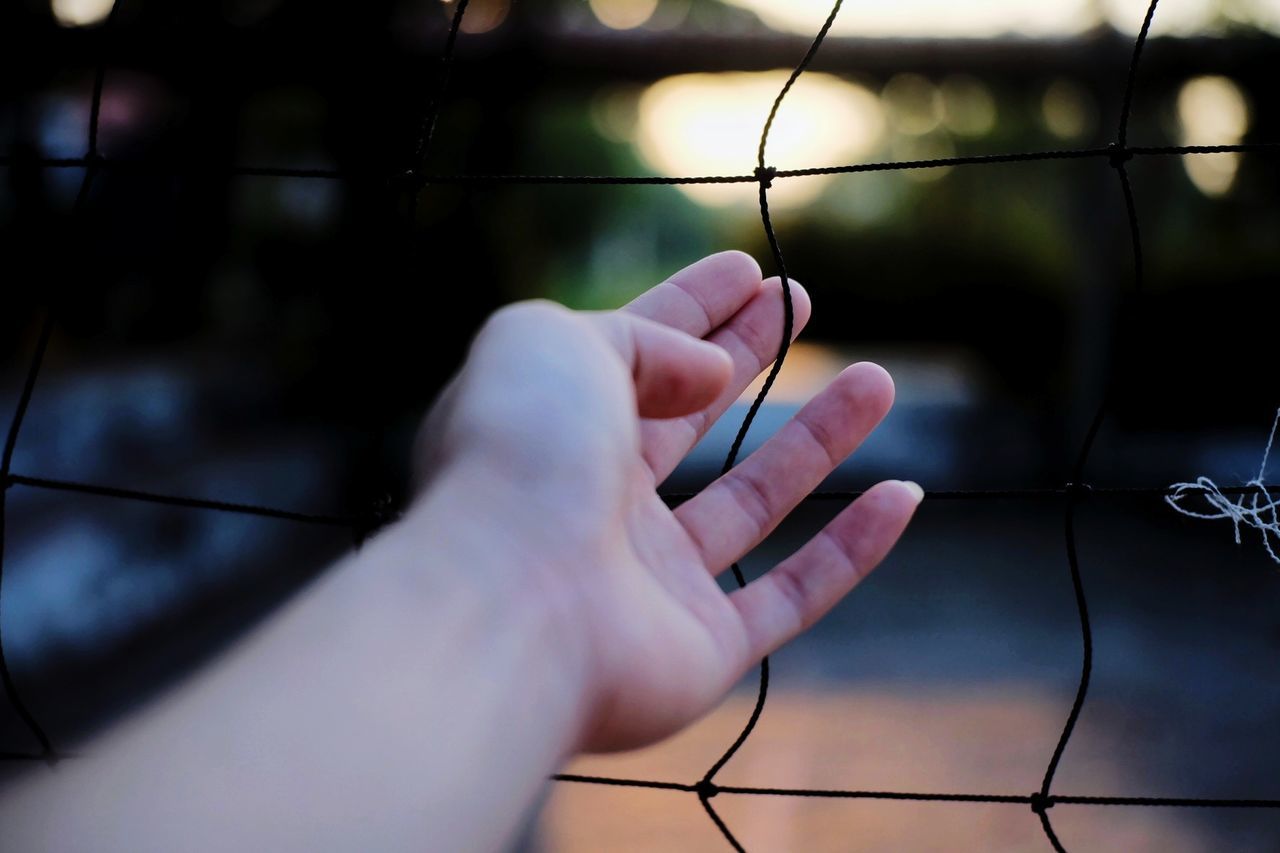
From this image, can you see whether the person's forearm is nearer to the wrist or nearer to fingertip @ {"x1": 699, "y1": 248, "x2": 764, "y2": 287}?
the wrist

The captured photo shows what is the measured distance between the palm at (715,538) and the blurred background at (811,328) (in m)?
0.16

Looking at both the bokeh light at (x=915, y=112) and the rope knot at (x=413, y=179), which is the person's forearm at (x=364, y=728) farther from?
the bokeh light at (x=915, y=112)

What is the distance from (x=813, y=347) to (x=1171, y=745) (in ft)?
16.7

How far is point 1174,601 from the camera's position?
291 centimetres

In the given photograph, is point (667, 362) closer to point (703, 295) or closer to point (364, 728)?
point (703, 295)

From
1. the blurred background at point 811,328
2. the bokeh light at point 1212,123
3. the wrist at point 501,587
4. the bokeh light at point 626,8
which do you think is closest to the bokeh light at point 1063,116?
the blurred background at point 811,328

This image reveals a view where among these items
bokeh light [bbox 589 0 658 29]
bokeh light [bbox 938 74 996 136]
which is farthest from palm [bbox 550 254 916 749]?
bokeh light [bbox 938 74 996 136]

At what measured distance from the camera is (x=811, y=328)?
5.98m

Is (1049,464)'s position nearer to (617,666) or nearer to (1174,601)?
(1174,601)

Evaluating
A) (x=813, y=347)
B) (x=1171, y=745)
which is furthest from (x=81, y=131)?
(x=813, y=347)

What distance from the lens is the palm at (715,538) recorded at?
460 millimetres

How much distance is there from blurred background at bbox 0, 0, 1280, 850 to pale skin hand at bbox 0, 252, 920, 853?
0.52ft

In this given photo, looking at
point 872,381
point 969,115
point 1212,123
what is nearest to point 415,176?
point 872,381

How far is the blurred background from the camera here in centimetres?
205
